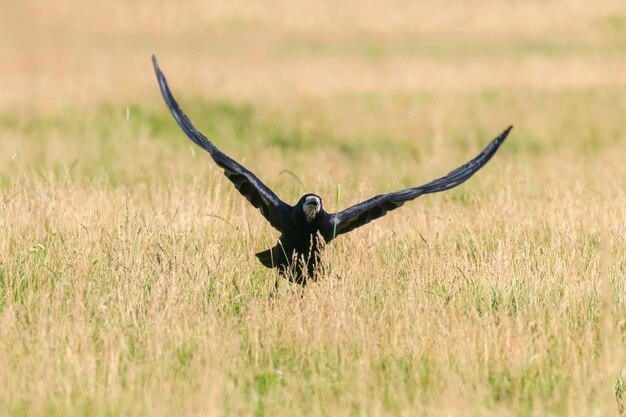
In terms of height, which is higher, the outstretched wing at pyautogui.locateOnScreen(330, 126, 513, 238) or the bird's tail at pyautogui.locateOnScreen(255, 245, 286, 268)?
the outstretched wing at pyautogui.locateOnScreen(330, 126, 513, 238)

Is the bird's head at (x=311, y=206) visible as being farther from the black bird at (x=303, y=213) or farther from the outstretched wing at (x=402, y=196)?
the outstretched wing at (x=402, y=196)

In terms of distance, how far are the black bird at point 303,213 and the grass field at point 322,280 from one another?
256 millimetres

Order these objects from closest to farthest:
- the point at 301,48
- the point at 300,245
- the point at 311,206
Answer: the point at 311,206 < the point at 300,245 < the point at 301,48

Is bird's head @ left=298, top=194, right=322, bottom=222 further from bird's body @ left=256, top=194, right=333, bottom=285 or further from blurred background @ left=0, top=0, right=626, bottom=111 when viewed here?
blurred background @ left=0, top=0, right=626, bottom=111

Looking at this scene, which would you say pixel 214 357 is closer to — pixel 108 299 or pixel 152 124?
pixel 108 299

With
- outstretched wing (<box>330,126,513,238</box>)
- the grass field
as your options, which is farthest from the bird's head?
the grass field

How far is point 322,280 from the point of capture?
6398 millimetres

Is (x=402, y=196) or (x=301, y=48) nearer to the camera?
(x=402, y=196)

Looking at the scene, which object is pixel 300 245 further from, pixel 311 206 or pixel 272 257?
pixel 311 206

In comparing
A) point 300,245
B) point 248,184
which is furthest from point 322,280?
point 248,184

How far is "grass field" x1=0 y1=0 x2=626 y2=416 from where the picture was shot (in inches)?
203

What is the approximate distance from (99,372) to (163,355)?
36cm

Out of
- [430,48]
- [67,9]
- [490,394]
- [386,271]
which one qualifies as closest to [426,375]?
[490,394]

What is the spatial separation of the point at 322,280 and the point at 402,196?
0.73 metres
